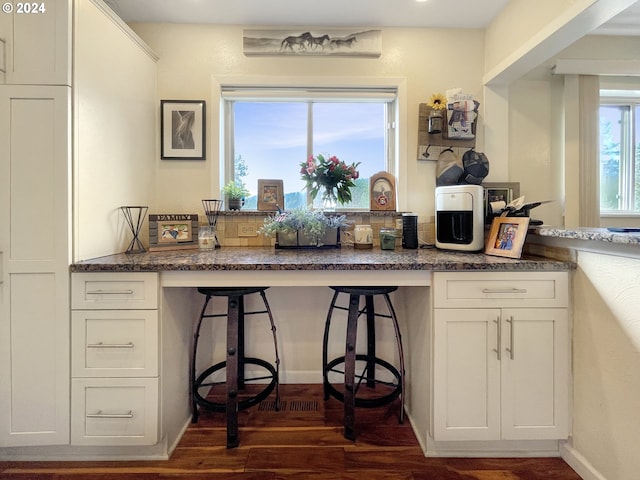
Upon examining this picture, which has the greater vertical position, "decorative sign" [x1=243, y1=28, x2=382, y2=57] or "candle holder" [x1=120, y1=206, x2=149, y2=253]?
"decorative sign" [x1=243, y1=28, x2=382, y2=57]

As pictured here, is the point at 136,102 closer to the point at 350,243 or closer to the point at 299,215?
the point at 299,215

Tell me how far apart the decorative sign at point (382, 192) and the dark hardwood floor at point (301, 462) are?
1339mm

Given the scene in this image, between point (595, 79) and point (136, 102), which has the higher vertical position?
point (595, 79)

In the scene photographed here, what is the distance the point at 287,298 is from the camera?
7.02ft

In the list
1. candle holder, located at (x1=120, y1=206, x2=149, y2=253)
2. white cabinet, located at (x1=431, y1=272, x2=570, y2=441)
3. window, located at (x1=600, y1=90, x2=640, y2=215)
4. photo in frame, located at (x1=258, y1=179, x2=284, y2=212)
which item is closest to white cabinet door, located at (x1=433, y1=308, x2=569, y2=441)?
white cabinet, located at (x1=431, y1=272, x2=570, y2=441)

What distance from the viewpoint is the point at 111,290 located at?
1.40 metres

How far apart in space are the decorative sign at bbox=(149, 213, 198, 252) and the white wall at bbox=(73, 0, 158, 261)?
0.57 ft

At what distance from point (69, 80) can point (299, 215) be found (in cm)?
127

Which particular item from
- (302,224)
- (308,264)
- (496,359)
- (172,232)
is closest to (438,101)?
(302,224)

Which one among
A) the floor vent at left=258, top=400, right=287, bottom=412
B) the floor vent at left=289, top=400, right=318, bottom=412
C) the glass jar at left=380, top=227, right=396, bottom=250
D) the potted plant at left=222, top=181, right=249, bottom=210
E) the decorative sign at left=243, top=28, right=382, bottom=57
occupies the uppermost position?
the decorative sign at left=243, top=28, right=382, bottom=57

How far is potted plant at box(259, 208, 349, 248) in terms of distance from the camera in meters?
1.92

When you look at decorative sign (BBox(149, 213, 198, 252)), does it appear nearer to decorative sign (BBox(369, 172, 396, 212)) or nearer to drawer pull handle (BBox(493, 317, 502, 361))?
decorative sign (BBox(369, 172, 396, 212))

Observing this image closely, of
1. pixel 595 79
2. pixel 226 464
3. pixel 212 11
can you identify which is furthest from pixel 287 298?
pixel 595 79

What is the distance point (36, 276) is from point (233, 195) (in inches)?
44.0
